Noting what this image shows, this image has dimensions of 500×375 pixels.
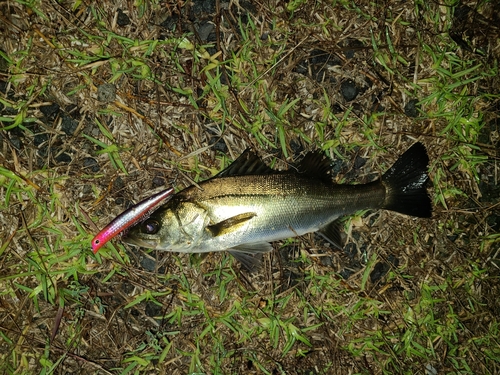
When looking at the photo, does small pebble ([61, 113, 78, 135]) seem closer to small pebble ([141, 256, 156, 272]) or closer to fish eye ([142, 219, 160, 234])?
fish eye ([142, 219, 160, 234])

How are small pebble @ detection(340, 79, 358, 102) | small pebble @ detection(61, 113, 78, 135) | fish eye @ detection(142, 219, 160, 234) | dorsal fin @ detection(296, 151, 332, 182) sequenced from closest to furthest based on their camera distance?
fish eye @ detection(142, 219, 160, 234)
dorsal fin @ detection(296, 151, 332, 182)
small pebble @ detection(61, 113, 78, 135)
small pebble @ detection(340, 79, 358, 102)

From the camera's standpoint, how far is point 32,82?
10.9ft

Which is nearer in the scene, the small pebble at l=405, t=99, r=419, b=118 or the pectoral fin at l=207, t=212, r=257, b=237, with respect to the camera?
the pectoral fin at l=207, t=212, r=257, b=237

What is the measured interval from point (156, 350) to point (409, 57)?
418cm

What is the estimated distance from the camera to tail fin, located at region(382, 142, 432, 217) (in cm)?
327

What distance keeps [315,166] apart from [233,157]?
0.86 m

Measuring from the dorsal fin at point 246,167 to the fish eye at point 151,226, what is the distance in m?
0.72

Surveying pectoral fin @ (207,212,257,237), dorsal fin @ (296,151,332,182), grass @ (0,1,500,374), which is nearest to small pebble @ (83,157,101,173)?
grass @ (0,1,500,374)

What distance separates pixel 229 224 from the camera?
9.66 feet

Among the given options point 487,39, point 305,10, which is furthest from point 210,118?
point 487,39

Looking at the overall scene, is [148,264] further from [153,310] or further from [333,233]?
[333,233]

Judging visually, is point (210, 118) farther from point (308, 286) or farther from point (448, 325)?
point (448, 325)

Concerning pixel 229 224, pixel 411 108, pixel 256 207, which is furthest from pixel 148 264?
pixel 411 108

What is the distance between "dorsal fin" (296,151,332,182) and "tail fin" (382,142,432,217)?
60cm
